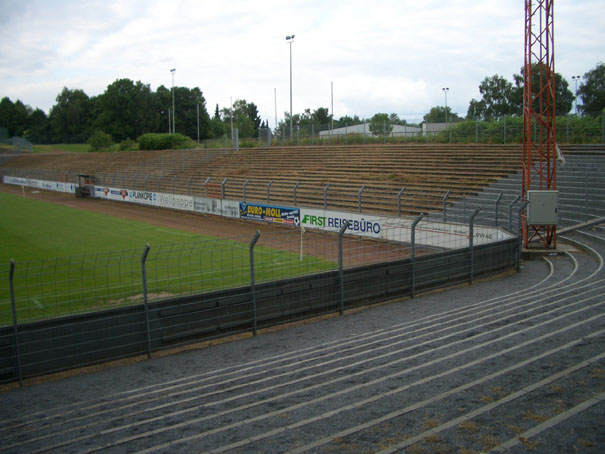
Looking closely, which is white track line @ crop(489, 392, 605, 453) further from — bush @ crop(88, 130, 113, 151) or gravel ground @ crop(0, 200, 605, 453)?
bush @ crop(88, 130, 113, 151)

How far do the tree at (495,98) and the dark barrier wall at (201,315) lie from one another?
220 feet

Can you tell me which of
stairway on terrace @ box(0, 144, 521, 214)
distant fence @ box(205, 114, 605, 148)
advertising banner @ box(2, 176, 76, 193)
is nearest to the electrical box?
stairway on terrace @ box(0, 144, 521, 214)

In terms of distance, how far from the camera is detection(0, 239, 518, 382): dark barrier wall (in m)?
8.12

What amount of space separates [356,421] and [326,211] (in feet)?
68.4

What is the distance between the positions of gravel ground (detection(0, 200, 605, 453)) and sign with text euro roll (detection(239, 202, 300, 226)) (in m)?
17.8

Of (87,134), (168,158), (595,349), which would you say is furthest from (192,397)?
(87,134)

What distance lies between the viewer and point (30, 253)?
2048 centimetres

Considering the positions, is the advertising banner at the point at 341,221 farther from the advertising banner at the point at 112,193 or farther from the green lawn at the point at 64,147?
the green lawn at the point at 64,147

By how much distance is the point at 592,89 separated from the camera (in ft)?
213

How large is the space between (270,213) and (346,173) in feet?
22.8

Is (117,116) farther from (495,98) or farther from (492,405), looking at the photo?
(492,405)

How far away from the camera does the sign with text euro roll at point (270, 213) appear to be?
92.1 ft

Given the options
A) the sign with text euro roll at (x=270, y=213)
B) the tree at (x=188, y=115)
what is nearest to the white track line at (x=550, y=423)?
the sign with text euro roll at (x=270, y=213)

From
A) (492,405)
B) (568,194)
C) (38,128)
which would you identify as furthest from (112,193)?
(38,128)
